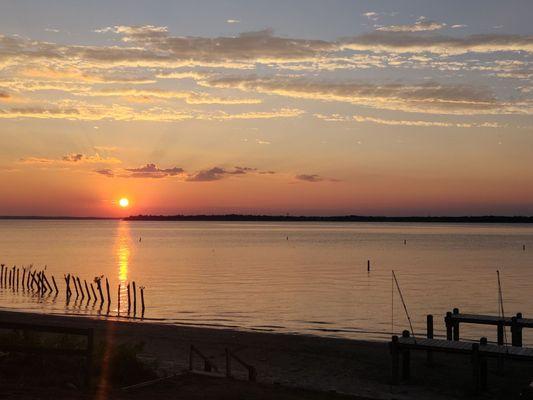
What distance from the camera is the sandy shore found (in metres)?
20.3

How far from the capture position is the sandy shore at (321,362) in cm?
2028

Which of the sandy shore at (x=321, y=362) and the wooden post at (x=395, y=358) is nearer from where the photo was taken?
the sandy shore at (x=321, y=362)

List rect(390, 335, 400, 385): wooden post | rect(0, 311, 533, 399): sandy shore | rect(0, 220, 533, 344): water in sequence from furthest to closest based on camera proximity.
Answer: rect(0, 220, 533, 344): water, rect(390, 335, 400, 385): wooden post, rect(0, 311, 533, 399): sandy shore

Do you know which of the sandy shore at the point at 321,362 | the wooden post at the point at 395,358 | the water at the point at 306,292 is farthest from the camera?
the water at the point at 306,292

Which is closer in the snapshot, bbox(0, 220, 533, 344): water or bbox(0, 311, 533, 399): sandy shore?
bbox(0, 311, 533, 399): sandy shore

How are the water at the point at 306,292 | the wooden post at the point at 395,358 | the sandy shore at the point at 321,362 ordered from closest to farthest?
1. the sandy shore at the point at 321,362
2. the wooden post at the point at 395,358
3. the water at the point at 306,292

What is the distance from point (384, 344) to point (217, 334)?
8320mm

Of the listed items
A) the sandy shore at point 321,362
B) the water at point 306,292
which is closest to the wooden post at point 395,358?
the sandy shore at point 321,362

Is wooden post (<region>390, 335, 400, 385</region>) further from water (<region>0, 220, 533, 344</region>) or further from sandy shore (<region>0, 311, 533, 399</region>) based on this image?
water (<region>0, 220, 533, 344</region>)

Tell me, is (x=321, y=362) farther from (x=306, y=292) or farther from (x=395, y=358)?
(x=306, y=292)

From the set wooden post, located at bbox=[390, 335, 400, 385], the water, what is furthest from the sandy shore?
the water

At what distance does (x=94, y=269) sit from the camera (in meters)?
Result: 91.9

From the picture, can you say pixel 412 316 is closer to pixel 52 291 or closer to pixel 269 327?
pixel 269 327

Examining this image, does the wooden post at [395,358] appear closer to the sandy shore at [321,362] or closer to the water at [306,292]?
the sandy shore at [321,362]
